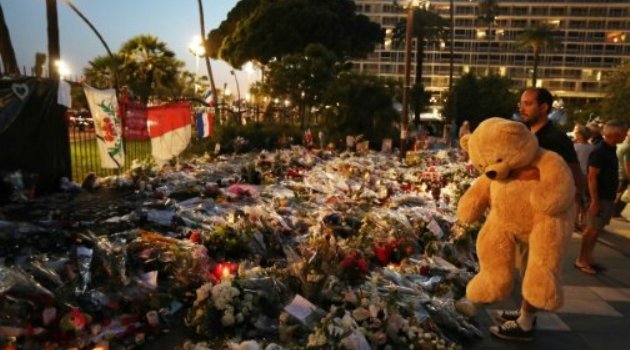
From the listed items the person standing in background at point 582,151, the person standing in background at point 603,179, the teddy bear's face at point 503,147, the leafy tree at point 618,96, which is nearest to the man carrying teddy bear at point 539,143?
the teddy bear's face at point 503,147

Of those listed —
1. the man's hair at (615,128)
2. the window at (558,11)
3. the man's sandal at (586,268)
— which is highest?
the window at (558,11)

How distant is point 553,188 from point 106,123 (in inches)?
327

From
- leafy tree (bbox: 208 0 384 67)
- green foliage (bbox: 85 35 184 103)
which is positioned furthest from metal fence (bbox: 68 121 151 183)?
green foliage (bbox: 85 35 184 103)

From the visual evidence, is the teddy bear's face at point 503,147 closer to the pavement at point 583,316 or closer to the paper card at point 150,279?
the pavement at point 583,316

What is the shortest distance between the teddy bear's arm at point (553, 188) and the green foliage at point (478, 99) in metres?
32.1

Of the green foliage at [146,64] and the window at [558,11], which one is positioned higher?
the window at [558,11]

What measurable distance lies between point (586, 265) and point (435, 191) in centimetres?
322

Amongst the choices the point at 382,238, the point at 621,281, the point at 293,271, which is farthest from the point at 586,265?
the point at 293,271

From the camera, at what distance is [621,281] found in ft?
19.0

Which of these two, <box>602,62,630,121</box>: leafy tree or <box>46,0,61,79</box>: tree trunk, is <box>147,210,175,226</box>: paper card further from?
<box>602,62,630,121</box>: leafy tree

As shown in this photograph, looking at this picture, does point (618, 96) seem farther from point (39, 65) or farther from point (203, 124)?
point (39, 65)

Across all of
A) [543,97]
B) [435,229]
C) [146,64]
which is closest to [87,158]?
[435,229]

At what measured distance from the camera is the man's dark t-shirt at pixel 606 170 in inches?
231

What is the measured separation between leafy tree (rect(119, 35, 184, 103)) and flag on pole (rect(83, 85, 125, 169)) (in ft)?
73.6
